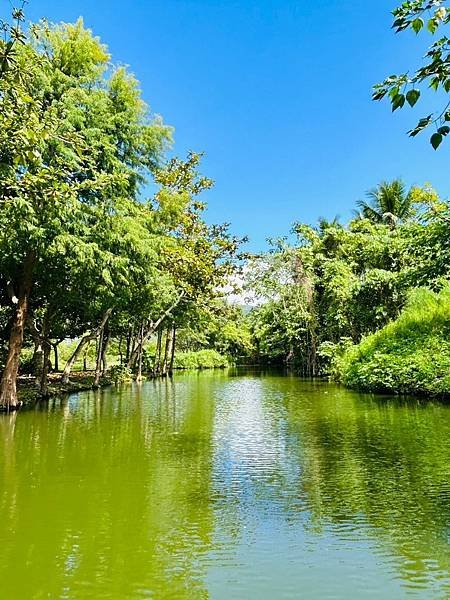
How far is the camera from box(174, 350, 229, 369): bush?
2108 inches

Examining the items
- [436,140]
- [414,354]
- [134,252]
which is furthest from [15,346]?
[436,140]

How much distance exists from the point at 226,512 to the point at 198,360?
49.6m

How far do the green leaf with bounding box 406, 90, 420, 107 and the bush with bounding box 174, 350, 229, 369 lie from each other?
50502mm

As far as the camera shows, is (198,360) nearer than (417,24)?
No

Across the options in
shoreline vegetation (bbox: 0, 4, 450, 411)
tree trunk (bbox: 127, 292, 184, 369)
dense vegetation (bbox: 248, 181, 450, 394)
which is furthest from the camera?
tree trunk (bbox: 127, 292, 184, 369)

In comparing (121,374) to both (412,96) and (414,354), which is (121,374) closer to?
(414,354)

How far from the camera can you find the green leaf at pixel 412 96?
272 cm

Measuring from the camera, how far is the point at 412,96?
2.73 meters

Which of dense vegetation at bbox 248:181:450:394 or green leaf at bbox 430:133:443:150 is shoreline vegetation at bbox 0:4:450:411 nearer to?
dense vegetation at bbox 248:181:450:394

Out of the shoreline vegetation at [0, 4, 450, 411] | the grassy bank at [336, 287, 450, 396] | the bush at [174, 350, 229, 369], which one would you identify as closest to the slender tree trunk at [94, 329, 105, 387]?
the shoreline vegetation at [0, 4, 450, 411]

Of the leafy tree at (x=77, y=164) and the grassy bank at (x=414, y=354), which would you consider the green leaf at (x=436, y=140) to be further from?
the grassy bank at (x=414, y=354)

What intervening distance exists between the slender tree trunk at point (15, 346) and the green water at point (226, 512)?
3.11 meters

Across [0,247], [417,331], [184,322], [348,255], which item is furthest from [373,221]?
[0,247]

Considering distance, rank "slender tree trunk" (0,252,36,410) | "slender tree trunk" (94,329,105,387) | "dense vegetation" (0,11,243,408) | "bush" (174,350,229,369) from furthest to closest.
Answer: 1. "bush" (174,350,229,369)
2. "slender tree trunk" (94,329,105,387)
3. "slender tree trunk" (0,252,36,410)
4. "dense vegetation" (0,11,243,408)
